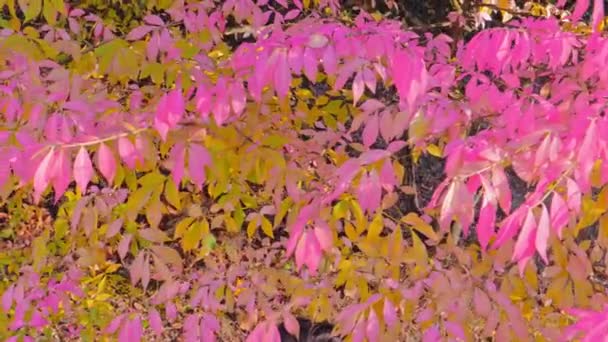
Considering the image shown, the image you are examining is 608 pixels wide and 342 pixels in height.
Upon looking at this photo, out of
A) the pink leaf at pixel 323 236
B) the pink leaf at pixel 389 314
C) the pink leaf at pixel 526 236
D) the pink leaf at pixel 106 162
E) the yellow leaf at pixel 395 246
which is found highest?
the pink leaf at pixel 526 236

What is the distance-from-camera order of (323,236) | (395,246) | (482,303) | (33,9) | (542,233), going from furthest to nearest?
(33,9) → (395,246) → (482,303) → (323,236) → (542,233)

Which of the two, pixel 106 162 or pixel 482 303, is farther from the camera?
pixel 482 303

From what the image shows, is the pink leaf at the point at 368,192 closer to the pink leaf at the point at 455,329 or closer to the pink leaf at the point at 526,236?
the pink leaf at the point at 526,236

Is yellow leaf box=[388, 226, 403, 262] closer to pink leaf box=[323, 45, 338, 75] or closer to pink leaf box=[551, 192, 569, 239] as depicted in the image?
pink leaf box=[323, 45, 338, 75]

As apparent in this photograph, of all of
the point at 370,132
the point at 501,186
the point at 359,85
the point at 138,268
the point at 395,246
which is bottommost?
the point at 138,268

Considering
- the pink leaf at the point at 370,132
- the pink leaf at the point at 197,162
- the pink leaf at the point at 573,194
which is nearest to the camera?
the pink leaf at the point at 573,194

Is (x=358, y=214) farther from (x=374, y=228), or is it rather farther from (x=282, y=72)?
(x=282, y=72)

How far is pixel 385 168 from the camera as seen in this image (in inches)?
68.2

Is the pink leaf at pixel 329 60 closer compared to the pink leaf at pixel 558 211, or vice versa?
the pink leaf at pixel 558 211

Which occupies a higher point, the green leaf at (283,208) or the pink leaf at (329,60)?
the pink leaf at (329,60)

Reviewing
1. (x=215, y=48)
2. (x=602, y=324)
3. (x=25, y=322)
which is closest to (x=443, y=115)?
(x=602, y=324)

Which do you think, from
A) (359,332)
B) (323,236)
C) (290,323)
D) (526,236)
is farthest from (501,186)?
(290,323)

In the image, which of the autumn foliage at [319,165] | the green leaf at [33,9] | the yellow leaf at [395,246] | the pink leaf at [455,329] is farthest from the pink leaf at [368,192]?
the green leaf at [33,9]

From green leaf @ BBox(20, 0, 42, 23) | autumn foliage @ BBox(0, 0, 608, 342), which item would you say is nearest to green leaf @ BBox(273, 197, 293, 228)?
autumn foliage @ BBox(0, 0, 608, 342)
